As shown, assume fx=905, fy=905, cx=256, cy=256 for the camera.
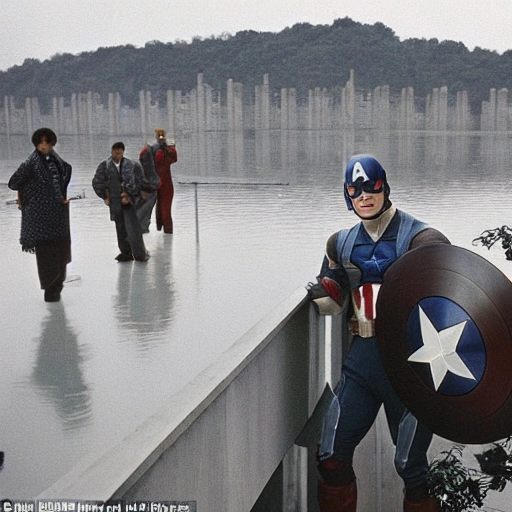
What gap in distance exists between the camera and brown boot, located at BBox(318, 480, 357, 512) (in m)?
2.81

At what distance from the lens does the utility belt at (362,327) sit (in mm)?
2744

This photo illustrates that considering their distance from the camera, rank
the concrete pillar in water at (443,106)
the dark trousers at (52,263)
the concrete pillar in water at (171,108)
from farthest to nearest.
Answer: the concrete pillar in water at (443,106)
the concrete pillar in water at (171,108)
the dark trousers at (52,263)

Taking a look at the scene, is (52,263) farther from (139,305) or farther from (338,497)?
(338,497)

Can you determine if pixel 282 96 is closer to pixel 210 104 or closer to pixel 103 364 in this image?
pixel 210 104

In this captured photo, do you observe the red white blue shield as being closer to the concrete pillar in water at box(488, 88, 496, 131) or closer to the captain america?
the captain america

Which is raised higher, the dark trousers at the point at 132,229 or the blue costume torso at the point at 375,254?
the blue costume torso at the point at 375,254

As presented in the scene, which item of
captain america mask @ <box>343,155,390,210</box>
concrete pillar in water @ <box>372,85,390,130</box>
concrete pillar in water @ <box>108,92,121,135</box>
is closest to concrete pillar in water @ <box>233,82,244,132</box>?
concrete pillar in water @ <box>108,92,121,135</box>

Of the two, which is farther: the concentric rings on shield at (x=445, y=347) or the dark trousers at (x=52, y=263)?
the dark trousers at (x=52, y=263)

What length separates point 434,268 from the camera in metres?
2.39

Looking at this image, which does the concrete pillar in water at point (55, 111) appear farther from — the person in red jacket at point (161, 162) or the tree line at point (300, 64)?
the person in red jacket at point (161, 162)

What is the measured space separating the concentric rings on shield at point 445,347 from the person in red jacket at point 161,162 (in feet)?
24.1

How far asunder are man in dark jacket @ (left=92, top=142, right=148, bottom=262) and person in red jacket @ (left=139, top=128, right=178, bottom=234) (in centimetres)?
124

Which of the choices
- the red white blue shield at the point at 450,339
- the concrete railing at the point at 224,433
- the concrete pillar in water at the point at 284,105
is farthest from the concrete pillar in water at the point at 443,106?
the red white blue shield at the point at 450,339

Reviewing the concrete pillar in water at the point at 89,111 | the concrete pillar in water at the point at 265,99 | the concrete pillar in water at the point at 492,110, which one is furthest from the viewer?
the concrete pillar in water at the point at 265,99
